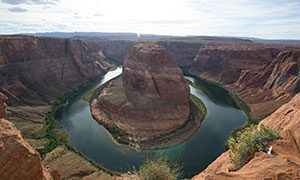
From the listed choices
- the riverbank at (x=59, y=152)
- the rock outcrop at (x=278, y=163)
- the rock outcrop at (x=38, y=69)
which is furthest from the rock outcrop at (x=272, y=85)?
the rock outcrop at (x=38, y=69)

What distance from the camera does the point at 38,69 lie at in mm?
63156

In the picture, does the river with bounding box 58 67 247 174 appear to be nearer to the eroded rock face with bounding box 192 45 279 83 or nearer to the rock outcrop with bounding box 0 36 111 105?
the rock outcrop with bounding box 0 36 111 105

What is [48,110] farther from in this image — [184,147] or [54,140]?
[184,147]

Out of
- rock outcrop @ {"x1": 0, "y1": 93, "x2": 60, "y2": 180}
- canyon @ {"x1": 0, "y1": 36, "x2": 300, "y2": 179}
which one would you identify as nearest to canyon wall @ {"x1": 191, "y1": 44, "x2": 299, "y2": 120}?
canyon @ {"x1": 0, "y1": 36, "x2": 300, "y2": 179}

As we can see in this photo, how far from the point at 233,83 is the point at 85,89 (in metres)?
69.9

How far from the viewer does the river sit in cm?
3161

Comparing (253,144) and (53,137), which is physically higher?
(253,144)

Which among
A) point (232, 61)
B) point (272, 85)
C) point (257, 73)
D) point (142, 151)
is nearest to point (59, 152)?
point (142, 151)

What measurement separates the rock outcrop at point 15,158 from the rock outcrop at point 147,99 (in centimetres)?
2594

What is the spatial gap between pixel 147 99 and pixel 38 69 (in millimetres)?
47565

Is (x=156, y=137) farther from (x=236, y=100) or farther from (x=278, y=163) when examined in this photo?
(x=236, y=100)

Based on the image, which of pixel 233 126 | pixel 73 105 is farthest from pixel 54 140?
pixel 233 126

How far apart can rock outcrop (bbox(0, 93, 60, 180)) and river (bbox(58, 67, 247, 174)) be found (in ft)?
49.2

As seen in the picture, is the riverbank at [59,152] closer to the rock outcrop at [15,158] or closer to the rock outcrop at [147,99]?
the rock outcrop at [147,99]
